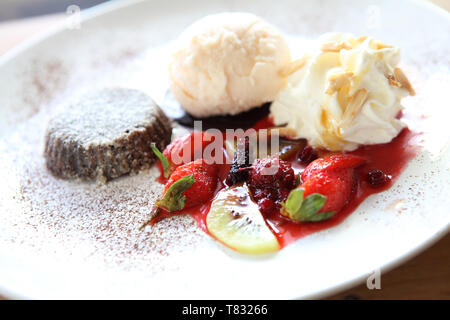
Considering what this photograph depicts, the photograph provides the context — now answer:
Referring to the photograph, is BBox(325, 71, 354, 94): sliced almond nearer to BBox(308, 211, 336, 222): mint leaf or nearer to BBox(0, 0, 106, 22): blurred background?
BBox(308, 211, 336, 222): mint leaf

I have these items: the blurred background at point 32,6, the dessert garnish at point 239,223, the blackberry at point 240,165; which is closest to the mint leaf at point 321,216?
the dessert garnish at point 239,223

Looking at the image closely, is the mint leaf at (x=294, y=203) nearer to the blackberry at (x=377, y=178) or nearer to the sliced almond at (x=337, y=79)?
the blackberry at (x=377, y=178)

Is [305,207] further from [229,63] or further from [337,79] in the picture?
[229,63]

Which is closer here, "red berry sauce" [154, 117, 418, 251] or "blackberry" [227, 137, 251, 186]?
"red berry sauce" [154, 117, 418, 251]

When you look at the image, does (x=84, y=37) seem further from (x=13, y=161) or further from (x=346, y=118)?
(x=346, y=118)

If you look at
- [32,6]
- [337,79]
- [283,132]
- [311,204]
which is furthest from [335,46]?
[32,6]

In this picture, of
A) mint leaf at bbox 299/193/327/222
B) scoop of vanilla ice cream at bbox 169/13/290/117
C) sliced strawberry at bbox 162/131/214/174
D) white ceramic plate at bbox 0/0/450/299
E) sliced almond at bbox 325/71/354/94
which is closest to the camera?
white ceramic plate at bbox 0/0/450/299

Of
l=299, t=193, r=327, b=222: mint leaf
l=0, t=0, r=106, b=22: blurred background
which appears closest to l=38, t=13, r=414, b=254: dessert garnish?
→ l=299, t=193, r=327, b=222: mint leaf
